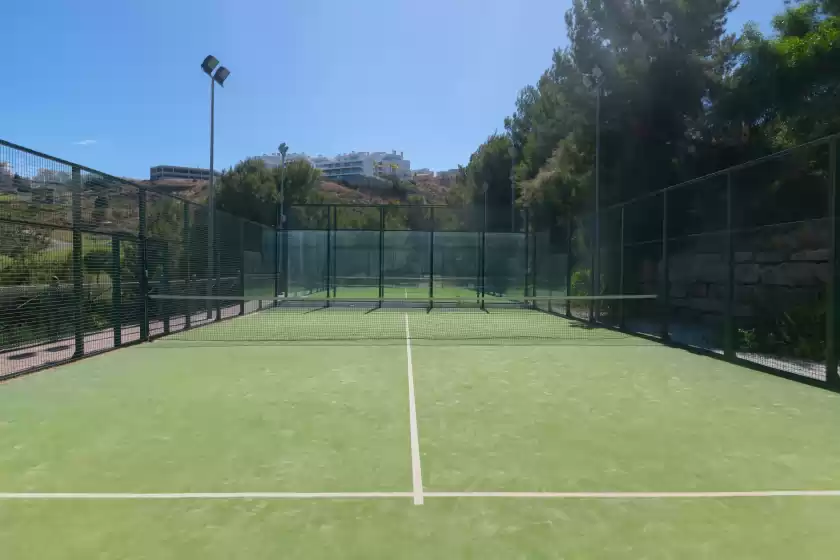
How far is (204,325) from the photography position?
49.6 ft

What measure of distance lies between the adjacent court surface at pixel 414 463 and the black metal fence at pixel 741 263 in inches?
58.3

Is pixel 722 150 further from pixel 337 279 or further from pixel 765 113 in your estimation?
pixel 337 279

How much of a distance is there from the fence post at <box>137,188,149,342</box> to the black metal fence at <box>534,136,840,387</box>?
934cm

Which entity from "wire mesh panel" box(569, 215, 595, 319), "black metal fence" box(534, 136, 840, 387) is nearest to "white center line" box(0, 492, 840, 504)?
"black metal fence" box(534, 136, 840, 387)

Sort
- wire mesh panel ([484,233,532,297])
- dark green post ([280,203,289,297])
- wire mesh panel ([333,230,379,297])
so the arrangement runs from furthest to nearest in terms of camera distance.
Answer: wire mesh panel ([484,233,532,297]) → wire mesh panel ([333,230,379,297]) → dark green post ([280,203,289,297])

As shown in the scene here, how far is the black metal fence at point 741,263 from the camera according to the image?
9469 millimetres

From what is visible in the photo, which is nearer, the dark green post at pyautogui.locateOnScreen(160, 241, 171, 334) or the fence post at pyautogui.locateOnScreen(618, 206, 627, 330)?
the dark green post at pyautogui.locateOnScreen(160, 241, 171, 334)

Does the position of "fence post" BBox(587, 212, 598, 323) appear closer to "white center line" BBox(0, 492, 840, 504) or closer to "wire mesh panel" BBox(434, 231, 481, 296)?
"wire mesh panel" BBox(434, 231, 481, 296)

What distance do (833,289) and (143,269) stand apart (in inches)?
410

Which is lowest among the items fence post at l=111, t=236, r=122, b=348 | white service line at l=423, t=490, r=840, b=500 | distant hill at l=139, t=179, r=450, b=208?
white service line at l=423, t=490, r=840, b=500

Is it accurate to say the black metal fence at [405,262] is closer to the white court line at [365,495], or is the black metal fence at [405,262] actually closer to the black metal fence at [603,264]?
the black metal fence at [603,264]

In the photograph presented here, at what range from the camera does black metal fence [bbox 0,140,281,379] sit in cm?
797

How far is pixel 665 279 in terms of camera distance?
1245 cm

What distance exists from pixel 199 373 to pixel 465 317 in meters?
10.4
